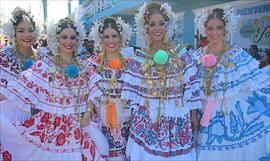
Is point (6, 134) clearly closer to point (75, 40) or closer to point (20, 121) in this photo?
point (20, 121)

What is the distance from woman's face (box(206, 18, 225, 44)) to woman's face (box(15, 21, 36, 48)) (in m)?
2.24

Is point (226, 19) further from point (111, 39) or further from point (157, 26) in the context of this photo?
point (111, 39)

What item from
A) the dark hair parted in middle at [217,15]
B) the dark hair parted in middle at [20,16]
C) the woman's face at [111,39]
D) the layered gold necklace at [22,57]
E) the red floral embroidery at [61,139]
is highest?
the dark hair parted in middle at [20,16]

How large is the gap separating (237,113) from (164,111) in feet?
2.84

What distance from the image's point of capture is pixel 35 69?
12.1 ft

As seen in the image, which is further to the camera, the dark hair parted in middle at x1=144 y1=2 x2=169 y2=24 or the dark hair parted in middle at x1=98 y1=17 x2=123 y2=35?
the dark hair parted in middle at x1=98 y1=17 x2=123 y2=35

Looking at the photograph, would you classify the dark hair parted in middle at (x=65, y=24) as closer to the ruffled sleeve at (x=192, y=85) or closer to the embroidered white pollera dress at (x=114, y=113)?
the embroidered white pollera dress at (x=114, y=113)

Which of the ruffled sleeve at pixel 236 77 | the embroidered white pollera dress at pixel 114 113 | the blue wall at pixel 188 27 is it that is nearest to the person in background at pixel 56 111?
the embroidered white pollera dress at pixel 114 113

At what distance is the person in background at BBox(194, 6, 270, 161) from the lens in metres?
3.69

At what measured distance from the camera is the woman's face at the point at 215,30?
3941 mm

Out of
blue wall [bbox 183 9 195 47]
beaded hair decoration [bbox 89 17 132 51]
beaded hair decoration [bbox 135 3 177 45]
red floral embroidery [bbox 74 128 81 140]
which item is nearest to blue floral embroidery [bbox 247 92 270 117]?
beaded hair decoration [bbox 135 3 177 45]

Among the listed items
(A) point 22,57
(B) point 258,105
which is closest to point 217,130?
(B) point 258,105

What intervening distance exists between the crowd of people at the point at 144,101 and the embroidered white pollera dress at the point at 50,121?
10 millimetres

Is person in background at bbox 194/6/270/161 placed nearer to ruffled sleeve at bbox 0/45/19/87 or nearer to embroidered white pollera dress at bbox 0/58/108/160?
embroidered white pollera dress at bbox 0/58/108/160
